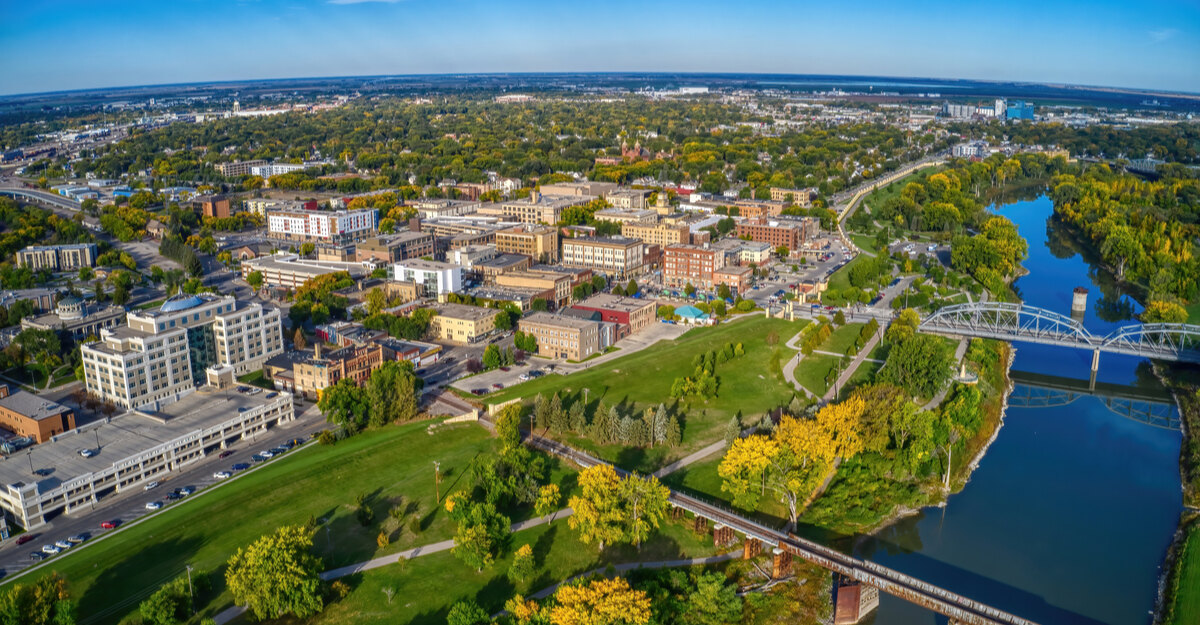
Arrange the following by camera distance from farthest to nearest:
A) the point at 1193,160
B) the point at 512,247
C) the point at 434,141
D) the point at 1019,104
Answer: the point at 1019,104 < the point at 434,141 < the point at 1193,160 < the point at 512,247

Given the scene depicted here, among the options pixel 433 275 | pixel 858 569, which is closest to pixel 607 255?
pixel 433 275

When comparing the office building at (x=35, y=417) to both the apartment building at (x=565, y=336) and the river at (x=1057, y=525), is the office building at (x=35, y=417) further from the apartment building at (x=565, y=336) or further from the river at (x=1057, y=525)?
the river at (x=1057, y=525)

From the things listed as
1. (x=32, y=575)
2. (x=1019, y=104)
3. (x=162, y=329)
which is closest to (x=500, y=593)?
(x=32, y=575)

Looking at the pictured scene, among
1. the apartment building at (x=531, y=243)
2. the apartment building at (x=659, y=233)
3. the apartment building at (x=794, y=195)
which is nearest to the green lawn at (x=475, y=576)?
the apartment building at (x=531, y=243)

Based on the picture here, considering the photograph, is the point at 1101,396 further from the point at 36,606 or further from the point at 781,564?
the point at 36,606

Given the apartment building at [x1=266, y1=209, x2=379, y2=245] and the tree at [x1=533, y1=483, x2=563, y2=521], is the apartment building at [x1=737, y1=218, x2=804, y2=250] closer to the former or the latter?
the apartment building at [x1=266, y1=209, x2=379, y2=245]

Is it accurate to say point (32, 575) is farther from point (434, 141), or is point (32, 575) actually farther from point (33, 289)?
point (434, 141)
